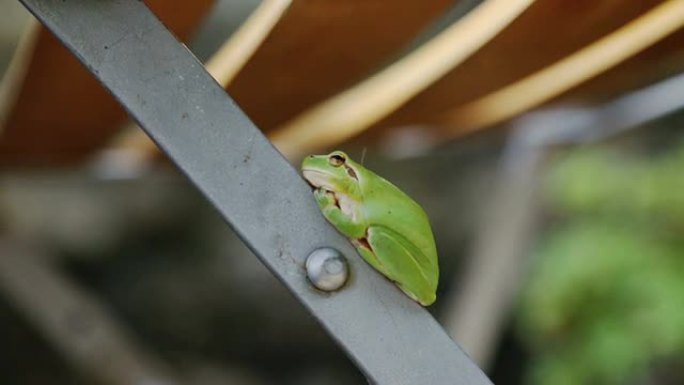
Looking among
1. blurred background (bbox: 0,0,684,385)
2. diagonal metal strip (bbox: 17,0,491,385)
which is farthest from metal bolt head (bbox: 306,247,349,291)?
blurred background (bbox: 0,0,684,385)

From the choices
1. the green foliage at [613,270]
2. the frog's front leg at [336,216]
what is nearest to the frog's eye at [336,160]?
the frog's front leg at [336,216]

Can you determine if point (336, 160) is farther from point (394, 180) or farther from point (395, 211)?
point (394, 180)

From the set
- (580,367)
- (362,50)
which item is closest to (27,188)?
(580,367)

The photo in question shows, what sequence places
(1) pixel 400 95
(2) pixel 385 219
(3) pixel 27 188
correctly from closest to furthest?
(2) pixel 385 219 → (1) pixel 400 95 → (3) pixel 27 188

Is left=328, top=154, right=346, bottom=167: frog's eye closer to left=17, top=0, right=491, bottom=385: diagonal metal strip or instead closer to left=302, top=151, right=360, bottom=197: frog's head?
left=302, top=151, right=360, bottom=197: frog's head

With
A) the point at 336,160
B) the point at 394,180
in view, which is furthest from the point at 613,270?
the point at 336,160

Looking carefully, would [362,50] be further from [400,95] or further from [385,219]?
[385,219]
